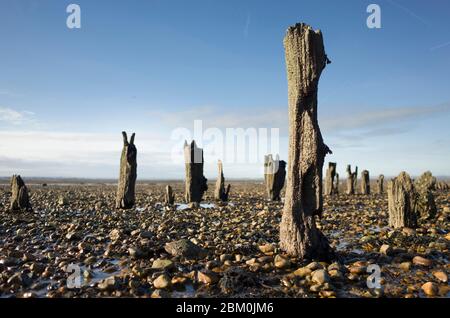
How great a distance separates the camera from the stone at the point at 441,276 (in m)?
6.05

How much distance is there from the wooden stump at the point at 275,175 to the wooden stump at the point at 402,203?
38.5 ft

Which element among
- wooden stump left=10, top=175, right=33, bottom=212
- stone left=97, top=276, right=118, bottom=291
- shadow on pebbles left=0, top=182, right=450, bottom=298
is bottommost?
shadow on pebbles left=0, top=182, right=450, bottom=298

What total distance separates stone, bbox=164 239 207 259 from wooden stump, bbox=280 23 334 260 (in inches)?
77.4

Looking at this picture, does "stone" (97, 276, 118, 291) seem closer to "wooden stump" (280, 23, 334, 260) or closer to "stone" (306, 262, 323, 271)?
"stone" (306, 262, 323, 271)

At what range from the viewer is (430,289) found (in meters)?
5.45

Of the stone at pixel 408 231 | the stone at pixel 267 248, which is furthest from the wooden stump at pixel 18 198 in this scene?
the stone at pixel 408 231

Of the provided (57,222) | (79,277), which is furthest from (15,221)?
(79,277)

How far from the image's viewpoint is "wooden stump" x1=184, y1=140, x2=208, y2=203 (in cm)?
2019

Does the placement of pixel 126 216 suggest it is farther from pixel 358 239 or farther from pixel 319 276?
pixel 319 276

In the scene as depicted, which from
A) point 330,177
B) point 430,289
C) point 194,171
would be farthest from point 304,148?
point 330,177

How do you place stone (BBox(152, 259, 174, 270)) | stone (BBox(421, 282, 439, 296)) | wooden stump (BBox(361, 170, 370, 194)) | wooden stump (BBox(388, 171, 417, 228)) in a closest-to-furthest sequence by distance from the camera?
stone (BBox(421, 282, 439, 296)) < stone (BBox(152, 259, 174, 270)) < wooden stump (BBox(388, 171, 417, 228)) < wooden stump (BBox(361, 170, 370, 194))

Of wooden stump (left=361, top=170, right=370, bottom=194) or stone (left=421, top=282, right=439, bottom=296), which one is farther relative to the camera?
Result: wooden stump (left=361, top=170, right=370, bottom=194)

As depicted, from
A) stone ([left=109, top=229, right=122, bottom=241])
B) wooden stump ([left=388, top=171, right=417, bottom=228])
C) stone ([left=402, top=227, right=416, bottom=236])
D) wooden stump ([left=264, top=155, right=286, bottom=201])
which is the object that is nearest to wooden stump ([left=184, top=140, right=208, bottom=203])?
wooden stump ([left=264, top=155, right=286, bottom=201])
